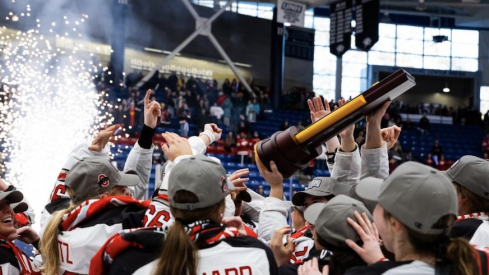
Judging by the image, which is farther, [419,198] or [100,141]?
[100,141]

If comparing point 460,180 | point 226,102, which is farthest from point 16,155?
point 460,180

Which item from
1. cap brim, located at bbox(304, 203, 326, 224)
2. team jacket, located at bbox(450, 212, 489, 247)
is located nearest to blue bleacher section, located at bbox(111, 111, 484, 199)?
team jacket, located at bbox(450, 212, 489, 247)

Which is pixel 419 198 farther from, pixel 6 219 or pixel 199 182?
pixel 6 219

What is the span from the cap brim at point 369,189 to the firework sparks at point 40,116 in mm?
8123

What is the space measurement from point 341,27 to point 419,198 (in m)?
18.2

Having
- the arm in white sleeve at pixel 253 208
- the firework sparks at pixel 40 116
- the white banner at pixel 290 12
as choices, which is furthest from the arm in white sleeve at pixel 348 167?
the white banner at pixel 290 12

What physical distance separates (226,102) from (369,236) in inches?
684

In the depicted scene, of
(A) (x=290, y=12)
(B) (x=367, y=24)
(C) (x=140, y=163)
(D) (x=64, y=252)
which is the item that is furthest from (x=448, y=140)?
(D) (x=64, y=252)

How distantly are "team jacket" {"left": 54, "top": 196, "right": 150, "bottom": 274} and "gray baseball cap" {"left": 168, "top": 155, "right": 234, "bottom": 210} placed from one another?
52cm

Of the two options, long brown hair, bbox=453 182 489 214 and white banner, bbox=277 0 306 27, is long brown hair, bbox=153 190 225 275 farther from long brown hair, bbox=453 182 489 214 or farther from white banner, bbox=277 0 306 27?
white banner, bbox=277 0 306 27

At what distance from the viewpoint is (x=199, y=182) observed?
237 centimetres

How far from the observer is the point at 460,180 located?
2988mm

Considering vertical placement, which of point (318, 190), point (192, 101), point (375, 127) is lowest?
point (318, 190)

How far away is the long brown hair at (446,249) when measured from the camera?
2.07 metres
